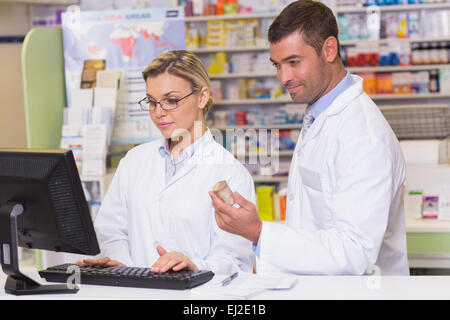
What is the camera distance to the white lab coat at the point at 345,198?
169cm

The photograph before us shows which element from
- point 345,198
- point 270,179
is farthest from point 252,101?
point 345,198

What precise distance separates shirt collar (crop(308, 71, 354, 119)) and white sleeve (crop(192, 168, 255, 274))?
0.36 metres

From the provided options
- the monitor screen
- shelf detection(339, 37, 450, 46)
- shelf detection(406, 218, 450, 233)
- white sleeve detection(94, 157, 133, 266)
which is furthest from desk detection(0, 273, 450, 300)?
shelf detection(339, 37, 450, 46)

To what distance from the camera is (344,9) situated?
20.2ft

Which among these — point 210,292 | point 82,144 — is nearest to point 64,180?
point 210,292

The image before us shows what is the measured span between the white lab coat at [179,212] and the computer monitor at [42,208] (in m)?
0.50

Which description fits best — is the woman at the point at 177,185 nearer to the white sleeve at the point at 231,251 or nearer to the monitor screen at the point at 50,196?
the white sleeve at the point at 231,251

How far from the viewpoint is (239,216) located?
5.26 ft

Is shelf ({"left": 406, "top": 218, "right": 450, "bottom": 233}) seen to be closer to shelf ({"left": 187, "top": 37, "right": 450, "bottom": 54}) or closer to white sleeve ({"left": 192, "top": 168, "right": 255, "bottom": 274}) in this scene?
white sleeve ({"left": 192, "top": 168, "right": 255, "bottom": 274})

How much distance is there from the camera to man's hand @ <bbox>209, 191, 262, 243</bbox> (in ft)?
5.19

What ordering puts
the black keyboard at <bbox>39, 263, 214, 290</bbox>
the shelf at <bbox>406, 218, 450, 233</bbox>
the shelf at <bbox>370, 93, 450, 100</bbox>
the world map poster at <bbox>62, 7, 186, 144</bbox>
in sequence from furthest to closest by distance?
the shelf at <bbox>370, 93, 450, 100</bbox> → the world map poster at <bbox>62, 7, 186, 144</bbox> → the shelf at <bbox>406, 218, 450, 233</bbox> → the black keyboard at <bbox>39, 263, 214, 290</bbox>

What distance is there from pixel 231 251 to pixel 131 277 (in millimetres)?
494

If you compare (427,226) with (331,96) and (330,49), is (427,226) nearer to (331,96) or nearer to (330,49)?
(331,96)
